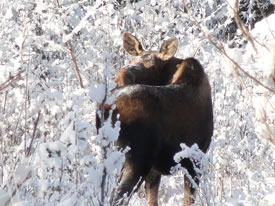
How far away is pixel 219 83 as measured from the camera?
1061 cm

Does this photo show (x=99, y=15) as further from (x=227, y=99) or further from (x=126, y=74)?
(x=126, y=74)

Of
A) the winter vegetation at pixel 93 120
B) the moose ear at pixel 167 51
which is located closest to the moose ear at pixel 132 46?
the moose ear at pixel 167 51

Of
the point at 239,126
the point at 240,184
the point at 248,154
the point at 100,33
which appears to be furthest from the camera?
the point at 100,33

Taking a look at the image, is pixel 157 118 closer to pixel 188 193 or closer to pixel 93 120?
pixel 188 193

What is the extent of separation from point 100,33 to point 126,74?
4.38m

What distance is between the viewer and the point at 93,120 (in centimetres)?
651

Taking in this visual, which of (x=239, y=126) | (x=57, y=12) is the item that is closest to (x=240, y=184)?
(x=239, y=126)

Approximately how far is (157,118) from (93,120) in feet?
7.46

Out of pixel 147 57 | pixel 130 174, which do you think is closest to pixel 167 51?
pixel 147 57

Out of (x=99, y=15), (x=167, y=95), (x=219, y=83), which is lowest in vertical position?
(x=219, y=83)

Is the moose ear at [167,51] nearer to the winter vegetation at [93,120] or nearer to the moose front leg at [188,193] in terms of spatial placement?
the winter vegetation at [93,120]

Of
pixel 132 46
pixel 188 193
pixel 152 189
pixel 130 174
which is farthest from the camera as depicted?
pixel 132 46

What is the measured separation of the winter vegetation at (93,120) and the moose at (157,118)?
9.7 inches

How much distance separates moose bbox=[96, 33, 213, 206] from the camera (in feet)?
13.9
